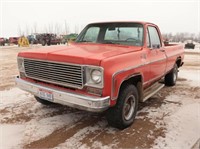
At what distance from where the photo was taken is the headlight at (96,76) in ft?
11.1

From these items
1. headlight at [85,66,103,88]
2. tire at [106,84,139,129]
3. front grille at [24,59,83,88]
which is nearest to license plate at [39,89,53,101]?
front grille at [24,59,83,88]

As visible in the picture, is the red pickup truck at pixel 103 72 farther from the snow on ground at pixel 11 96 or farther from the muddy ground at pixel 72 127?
the snow on ground at pixel 11 96

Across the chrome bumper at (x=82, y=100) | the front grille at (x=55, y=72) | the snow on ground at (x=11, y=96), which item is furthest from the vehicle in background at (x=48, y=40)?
the chrome bumper at (x=82, y=100)

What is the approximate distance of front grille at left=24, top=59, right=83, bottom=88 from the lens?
354cm

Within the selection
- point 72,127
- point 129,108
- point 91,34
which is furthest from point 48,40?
point 129,108

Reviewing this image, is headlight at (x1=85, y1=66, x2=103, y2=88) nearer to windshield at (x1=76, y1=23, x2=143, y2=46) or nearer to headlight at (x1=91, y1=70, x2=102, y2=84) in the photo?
headlight at (x1=91, y1=70, x2=102, y2=84)

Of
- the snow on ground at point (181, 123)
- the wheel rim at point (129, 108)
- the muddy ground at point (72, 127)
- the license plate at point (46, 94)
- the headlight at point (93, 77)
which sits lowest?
the snow on ground at point (181, 123)

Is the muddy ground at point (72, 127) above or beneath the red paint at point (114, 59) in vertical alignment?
beneath

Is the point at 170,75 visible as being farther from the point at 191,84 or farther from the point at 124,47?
the point at 124,47

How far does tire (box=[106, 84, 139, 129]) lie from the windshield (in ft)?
3.95

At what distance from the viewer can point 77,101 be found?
343 centimetres

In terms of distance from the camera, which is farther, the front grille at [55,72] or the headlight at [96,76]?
the front grille at [55,72]

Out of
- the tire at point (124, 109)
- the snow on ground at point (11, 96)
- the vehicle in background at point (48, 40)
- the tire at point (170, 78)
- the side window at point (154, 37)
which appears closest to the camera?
the tire at point (124, 109)

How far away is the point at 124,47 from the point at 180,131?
1.93 m
